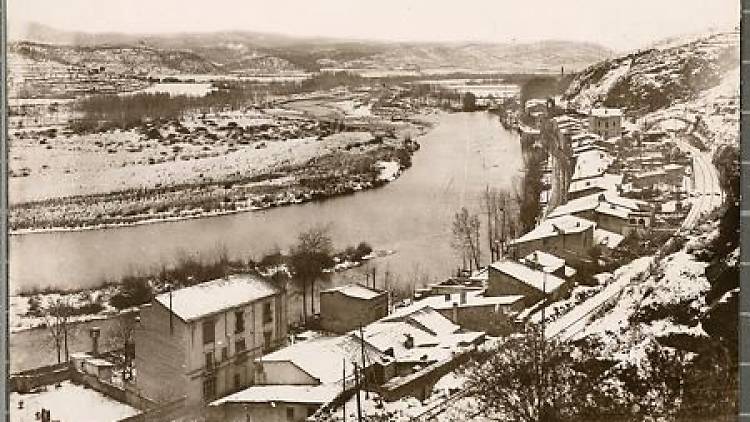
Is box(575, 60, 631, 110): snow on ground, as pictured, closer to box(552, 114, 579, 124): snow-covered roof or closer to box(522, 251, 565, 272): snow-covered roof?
box(552, 114, 579, 124): snow-covered roof

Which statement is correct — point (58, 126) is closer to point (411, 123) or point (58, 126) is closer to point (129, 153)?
point (129, 153)

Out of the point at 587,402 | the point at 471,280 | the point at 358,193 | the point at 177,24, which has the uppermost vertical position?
the point at 177,24

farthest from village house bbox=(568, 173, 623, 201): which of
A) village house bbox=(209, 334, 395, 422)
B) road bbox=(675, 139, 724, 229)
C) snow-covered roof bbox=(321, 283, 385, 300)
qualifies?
village house bbox=(209, 334, 395, 422)

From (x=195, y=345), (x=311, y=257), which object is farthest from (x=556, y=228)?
(x=195, y=345)

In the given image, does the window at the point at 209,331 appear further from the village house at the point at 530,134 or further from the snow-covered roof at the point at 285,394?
the village house at the point at 530,134

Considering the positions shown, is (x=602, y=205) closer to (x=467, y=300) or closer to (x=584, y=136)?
(x=584, y=136)

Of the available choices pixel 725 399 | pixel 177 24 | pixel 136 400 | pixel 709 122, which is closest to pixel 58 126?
pixel 177 24
